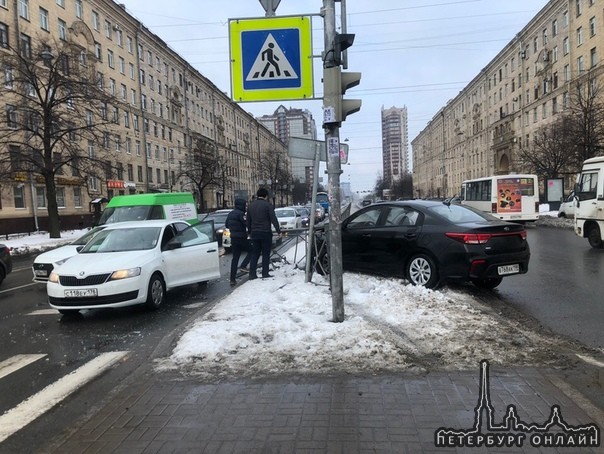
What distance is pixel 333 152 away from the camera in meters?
5.89

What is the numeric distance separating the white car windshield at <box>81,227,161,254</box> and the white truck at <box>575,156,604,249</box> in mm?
12589

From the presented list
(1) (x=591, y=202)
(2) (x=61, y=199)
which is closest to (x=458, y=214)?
(1) (x=591, y=202)

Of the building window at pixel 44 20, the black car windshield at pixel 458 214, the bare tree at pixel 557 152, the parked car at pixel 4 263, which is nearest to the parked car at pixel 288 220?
the parked car at pixel 4 263

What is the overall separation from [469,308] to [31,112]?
27618mm

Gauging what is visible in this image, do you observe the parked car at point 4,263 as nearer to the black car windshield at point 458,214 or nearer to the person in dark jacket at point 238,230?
the person in dark jacket at point 238,230

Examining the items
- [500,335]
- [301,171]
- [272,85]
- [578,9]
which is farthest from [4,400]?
[301,171]

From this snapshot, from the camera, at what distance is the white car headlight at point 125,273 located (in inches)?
294

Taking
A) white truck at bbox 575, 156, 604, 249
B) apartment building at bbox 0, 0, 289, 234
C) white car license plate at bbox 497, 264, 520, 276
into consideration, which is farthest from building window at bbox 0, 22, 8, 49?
white car license plate at bbox 497, 264, 520, 276

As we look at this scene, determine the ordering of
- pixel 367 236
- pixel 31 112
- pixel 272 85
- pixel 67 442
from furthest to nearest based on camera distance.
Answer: pixel 31 112 < pixel 367 236 < pixel 272 85 < pixel 67 442

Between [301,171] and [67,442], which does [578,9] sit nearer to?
[67,442]

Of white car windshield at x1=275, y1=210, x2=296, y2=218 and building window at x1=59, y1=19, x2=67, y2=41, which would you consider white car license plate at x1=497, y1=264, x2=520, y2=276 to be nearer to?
white car windshield at x1=275, y1=210, x2=296, y2=218

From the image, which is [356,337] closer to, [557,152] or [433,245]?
[433,245]

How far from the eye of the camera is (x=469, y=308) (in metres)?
6.55

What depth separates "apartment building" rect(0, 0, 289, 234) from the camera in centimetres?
3547
